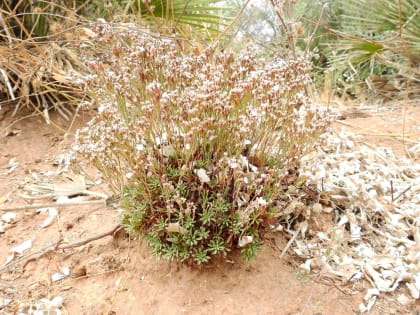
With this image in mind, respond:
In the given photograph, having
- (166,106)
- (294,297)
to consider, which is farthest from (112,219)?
(294,297)

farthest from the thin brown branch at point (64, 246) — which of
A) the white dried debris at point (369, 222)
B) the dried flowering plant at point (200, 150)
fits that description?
the white dried debris at point (369, 222)

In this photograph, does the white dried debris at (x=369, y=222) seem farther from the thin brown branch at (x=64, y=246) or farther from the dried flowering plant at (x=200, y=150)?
the thin brown branch at (x=64, y=246)

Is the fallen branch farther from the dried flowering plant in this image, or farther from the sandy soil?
the dried flowering plant

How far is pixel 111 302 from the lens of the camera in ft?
5.93

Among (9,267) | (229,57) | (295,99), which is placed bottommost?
(9,267)

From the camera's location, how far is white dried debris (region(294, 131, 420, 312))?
6.17ft

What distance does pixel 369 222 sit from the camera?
6.95 ft

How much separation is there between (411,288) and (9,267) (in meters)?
1.67

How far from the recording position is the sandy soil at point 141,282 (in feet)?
5.79

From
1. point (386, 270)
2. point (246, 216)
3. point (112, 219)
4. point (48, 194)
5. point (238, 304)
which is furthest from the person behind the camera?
point (48, 194)

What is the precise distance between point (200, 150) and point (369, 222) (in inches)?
35.1

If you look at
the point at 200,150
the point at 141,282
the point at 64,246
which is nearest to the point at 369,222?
the point at 200,150

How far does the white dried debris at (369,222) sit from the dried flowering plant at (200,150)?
21 cm

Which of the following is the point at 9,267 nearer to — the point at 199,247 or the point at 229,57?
the point at 199,247
